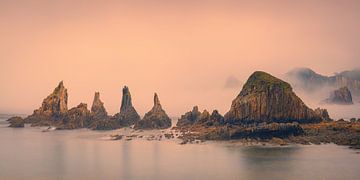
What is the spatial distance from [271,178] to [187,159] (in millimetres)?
24913

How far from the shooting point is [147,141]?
12394 cm

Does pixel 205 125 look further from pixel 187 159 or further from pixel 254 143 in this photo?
pixel 187 159

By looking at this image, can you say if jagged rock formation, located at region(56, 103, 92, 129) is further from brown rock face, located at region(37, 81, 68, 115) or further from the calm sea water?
the calm sea water

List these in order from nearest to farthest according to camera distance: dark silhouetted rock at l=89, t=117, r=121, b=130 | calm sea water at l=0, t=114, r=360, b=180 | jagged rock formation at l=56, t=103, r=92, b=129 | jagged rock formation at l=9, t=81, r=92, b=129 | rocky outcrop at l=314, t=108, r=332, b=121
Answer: calm sea water at l=0, t=114, r=360, b=180
rocky outcrop at l=314, t=108, r=332, b=121
dark silhouetted rock at l=89, t=117, r=121, b=130
jagged rock formation at l=56, t=103, r=92, b=129
jagged rock formation at l=9, t=81, r=92, b=129

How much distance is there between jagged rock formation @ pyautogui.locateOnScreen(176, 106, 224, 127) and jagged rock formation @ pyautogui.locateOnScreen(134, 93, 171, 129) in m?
7.80

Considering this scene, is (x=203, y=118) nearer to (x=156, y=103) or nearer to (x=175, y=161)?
(x=156, y=103)

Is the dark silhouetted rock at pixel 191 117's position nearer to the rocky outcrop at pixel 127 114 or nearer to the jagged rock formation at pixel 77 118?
the rocky outcrop at pixel 127 114

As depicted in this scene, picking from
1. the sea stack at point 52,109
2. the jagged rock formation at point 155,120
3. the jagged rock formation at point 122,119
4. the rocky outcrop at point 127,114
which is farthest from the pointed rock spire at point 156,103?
the sea stack at point 52,109

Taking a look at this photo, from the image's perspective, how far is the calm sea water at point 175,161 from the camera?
66.8m

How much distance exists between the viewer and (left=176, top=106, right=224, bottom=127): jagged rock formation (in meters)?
143

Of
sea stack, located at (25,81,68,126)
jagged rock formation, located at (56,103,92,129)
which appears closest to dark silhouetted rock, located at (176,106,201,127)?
jagged rock formation, located at (56,103,92,129)

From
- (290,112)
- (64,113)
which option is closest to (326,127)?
(290,112)

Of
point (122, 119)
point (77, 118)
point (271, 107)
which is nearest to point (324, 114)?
point (271, 107)

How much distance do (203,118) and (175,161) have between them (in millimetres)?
68106
